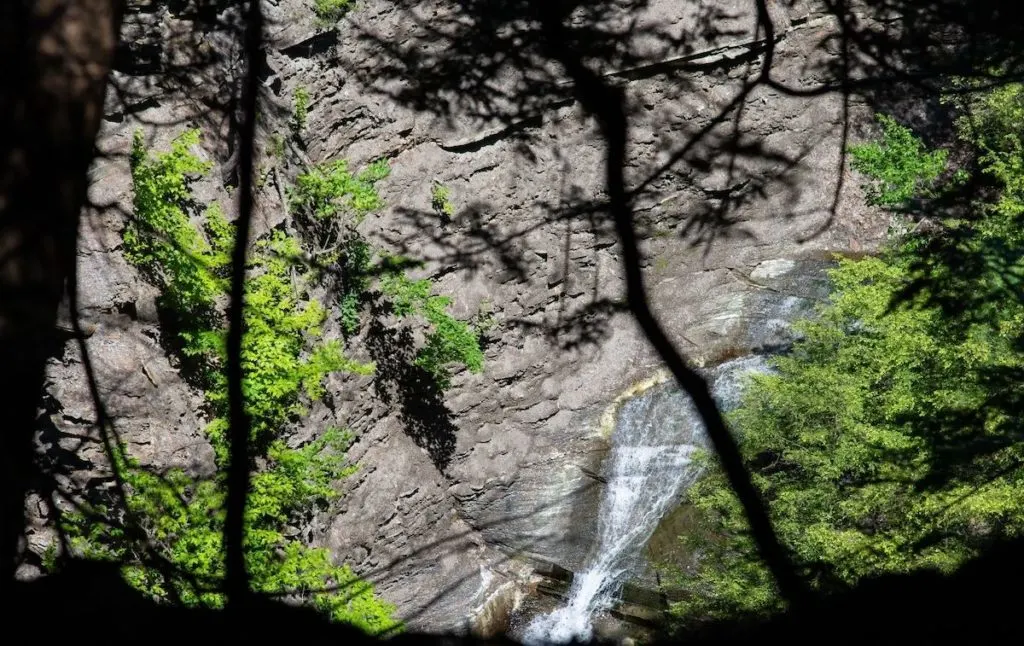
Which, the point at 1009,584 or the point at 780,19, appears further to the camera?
the point at 780,19

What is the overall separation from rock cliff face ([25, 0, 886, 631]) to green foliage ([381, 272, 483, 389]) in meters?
0.22

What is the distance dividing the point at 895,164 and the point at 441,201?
5.08m

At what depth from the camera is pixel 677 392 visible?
8.10 meters

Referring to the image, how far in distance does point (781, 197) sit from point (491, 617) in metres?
5.83

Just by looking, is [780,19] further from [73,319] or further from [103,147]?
[73,319]

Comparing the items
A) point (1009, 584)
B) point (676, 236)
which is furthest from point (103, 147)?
point (1009, 584)

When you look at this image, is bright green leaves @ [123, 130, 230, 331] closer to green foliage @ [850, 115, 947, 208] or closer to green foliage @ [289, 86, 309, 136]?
green foliage @ [289, 86, 309, 136]

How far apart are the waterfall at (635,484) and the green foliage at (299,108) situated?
15.1ft

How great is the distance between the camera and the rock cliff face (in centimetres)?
704

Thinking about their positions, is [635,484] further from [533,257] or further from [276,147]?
[276,147]

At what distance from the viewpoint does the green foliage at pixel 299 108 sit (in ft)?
22.1

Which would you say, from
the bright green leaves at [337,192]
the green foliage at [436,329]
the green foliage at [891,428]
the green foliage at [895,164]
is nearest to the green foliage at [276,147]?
the bright green leaves at [337,192]

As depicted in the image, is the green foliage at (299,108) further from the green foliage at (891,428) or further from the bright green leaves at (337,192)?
the green foliage at (891,428)

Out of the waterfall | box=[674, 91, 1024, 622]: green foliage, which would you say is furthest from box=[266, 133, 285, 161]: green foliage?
box=[674, 91, 1024, 622]: green foliage
